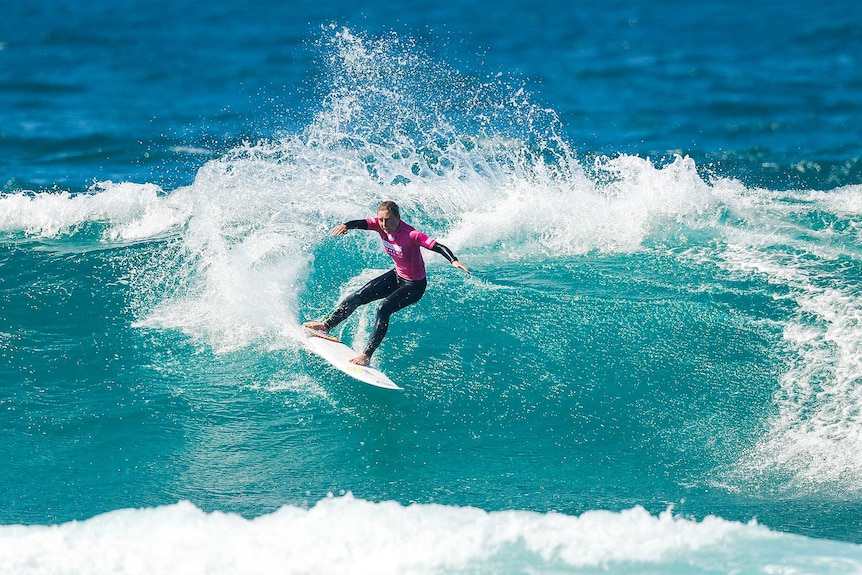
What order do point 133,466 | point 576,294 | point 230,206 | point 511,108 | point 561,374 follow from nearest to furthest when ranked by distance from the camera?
point 133,466
point 561,374
point 576,294
point 230,206
point 511,108

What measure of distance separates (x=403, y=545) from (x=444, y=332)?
4220 millimetres

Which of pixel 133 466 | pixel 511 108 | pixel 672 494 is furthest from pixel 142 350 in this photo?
pixel 511 108

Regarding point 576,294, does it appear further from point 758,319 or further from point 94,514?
point 94,514

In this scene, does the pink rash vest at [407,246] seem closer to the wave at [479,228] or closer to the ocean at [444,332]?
the ocean at [444,332]

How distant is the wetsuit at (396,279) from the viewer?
9.34 metres

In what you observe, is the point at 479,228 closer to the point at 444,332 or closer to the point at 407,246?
the point at 444,332

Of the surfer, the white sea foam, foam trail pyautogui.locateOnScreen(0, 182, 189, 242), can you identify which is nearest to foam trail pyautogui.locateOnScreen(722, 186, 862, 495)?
the white sea foam

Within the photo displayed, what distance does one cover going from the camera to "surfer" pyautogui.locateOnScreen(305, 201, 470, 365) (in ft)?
30.3

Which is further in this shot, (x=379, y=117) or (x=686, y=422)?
(x=379, y=117)

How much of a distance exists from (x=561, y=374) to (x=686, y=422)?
142 cm

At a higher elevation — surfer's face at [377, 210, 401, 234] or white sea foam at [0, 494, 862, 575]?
surfer's face at [377, 210, 401, 234]

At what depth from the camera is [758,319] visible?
35.1 ft

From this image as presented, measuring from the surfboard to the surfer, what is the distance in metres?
0.10

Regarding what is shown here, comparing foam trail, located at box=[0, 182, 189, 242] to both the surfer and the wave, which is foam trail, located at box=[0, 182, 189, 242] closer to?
the wave
